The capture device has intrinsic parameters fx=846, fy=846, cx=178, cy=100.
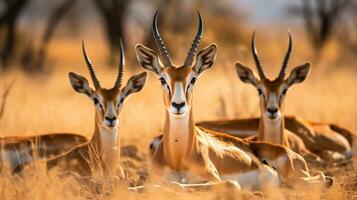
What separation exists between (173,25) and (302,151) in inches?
599

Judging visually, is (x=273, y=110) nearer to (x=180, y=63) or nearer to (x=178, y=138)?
(x=178, y=138)

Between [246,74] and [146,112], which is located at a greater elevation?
[246,74]

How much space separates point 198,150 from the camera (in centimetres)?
755

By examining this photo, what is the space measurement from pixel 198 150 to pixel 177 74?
28.1 inches

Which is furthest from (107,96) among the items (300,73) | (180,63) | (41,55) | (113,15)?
(113,15)

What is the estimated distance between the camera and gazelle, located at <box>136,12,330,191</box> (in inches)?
289

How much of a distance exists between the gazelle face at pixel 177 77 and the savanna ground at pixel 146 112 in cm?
83

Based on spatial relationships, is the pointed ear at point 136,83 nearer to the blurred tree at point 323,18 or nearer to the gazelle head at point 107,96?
the gazelle head at point 107,96

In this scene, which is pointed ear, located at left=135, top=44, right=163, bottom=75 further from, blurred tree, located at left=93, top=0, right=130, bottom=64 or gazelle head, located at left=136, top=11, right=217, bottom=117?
blurred tree, located at left=93, top=0, right=130, bottom=64

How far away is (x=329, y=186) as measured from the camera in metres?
7.71

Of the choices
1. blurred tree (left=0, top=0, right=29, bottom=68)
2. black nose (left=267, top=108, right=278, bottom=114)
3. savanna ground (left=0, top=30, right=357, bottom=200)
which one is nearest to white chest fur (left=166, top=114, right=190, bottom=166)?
savanna ground (left=0, top=30, right=357, bottom=200)

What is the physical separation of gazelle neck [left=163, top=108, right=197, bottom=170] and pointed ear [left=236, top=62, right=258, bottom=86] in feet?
9.45

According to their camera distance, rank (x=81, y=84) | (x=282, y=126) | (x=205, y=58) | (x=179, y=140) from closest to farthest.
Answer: (x=179, y=140) < (x=205, y=58) < (x=81, y=84) < (x=282, y=126)

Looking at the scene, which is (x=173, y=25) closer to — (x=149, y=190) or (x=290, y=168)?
(x=290, y=168)
